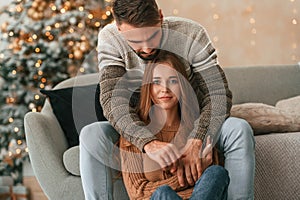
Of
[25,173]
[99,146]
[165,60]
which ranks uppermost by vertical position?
[165,60]

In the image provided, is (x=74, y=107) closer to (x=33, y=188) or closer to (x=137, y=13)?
(x=137, y=13)

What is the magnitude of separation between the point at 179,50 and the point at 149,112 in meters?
0.25

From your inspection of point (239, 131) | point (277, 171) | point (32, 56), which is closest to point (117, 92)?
point (239, 131)

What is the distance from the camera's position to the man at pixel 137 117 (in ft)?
5.94

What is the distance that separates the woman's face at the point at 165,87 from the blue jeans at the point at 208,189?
0.34 meters

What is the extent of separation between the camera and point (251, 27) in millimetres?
3727

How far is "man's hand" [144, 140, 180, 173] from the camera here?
5.72ft

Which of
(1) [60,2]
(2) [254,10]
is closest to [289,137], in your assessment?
(2) [254,10]

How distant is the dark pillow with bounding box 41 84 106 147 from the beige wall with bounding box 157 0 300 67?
1.37 m

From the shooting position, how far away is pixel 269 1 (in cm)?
369

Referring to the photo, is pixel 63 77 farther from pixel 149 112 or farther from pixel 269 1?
pixel 149 112

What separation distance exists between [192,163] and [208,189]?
21 centimetres

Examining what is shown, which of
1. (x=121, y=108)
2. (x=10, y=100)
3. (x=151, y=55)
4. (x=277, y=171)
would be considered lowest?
(x=10, y=100)

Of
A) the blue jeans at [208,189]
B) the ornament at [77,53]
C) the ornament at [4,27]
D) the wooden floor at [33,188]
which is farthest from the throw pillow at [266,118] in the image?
the ornament at [4,27]
